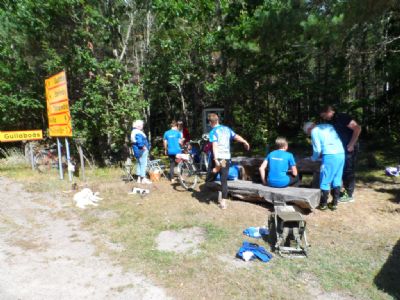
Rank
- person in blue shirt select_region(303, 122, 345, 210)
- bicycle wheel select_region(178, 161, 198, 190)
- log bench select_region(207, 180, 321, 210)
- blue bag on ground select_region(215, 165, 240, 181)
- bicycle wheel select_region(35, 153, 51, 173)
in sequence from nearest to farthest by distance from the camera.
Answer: log bench select_region(207, 180, 321, 210) → person in blue shirt select_region(303, 122, 345, 210) → blue bag on ground select_region(215, 165, 240, 181) → bicycle wheel select_region(178, 161, 198, 190) → bicycle wheel select_region(35, 153, 51, 173)

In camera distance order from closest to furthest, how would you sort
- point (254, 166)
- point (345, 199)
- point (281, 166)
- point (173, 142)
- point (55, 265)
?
point (55, 265) → point (281, 166) → point (345, 199) → point (254, 166) → point (173, 142)

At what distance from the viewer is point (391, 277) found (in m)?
3.83

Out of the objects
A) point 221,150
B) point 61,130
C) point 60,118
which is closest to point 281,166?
point 221,150

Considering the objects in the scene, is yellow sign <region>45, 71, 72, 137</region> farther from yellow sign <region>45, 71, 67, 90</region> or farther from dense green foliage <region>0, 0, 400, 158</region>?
dense green foliage <region>0, 0, 400, 158</region>

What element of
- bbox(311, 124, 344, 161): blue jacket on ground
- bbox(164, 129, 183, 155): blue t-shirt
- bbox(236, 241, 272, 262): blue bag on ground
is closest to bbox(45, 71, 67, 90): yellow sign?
bbox(164, 129, 183, 155): blue t-shirt

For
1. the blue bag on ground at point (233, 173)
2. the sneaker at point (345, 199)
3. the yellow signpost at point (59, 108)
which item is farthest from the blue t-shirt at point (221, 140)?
the yellow signpost at point (59, 108)

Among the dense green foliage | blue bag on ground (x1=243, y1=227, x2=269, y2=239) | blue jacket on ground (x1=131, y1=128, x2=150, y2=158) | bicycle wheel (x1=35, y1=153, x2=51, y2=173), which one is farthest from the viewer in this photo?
bicycle wheel (x1=35, y1=153, x2=51, y2=173)

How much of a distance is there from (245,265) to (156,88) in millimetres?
10157

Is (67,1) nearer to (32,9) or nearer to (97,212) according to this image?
(32,9)

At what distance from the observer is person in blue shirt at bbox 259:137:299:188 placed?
19.5ft

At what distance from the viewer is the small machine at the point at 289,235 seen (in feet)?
14.6

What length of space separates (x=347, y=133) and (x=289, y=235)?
2.63 m

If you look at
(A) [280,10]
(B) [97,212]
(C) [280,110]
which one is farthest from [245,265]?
(C) [280,110]

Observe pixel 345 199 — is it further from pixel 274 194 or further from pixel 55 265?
pixel 55 265
